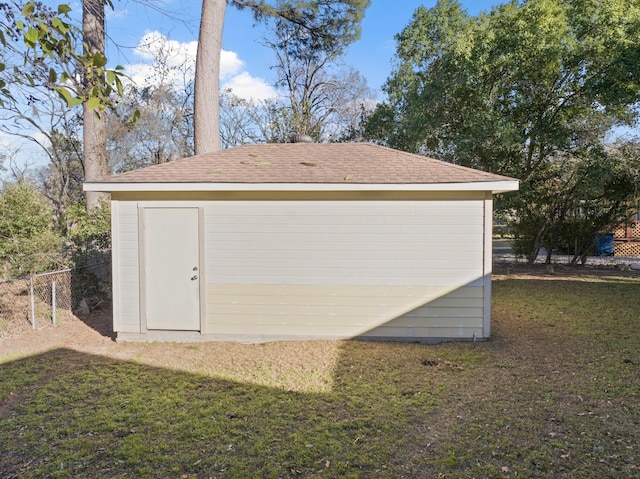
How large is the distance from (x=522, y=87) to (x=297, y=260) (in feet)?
29.0

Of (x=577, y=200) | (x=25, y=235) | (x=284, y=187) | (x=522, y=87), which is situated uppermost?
(x=522, y=87)

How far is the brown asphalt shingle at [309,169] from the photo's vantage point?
18.7ft

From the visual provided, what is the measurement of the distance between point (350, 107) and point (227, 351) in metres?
19.5

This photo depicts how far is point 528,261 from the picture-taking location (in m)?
14.4

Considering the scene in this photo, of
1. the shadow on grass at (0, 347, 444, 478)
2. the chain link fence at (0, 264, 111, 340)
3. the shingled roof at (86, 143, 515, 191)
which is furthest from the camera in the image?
the chain link fence at (0, 264, 111, 340)

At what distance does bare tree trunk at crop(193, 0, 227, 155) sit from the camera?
10.2 metres

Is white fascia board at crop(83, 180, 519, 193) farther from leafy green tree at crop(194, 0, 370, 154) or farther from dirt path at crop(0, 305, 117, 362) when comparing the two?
leafy green tree at crop(194, 0, 370, 154)

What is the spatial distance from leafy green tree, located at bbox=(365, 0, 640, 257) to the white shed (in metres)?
5.70

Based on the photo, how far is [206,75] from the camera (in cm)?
1029

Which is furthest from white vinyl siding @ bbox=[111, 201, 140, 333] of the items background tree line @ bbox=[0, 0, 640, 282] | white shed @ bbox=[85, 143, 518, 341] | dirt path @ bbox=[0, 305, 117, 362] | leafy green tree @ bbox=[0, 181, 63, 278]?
leafy green tree @ bbox=[0, 181, 63, 278]

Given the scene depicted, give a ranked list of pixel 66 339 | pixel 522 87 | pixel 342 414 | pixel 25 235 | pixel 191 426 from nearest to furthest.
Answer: pixel 191 426, pixel 342 414, pixel 66 339, pixel 25 235, pixel 522 87

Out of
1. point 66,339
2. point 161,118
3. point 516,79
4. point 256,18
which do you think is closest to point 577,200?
point 516,79

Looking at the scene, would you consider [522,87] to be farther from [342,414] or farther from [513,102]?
[342,414]

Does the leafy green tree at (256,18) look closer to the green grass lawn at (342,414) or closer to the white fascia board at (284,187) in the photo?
the white fascia board at (284,187)
